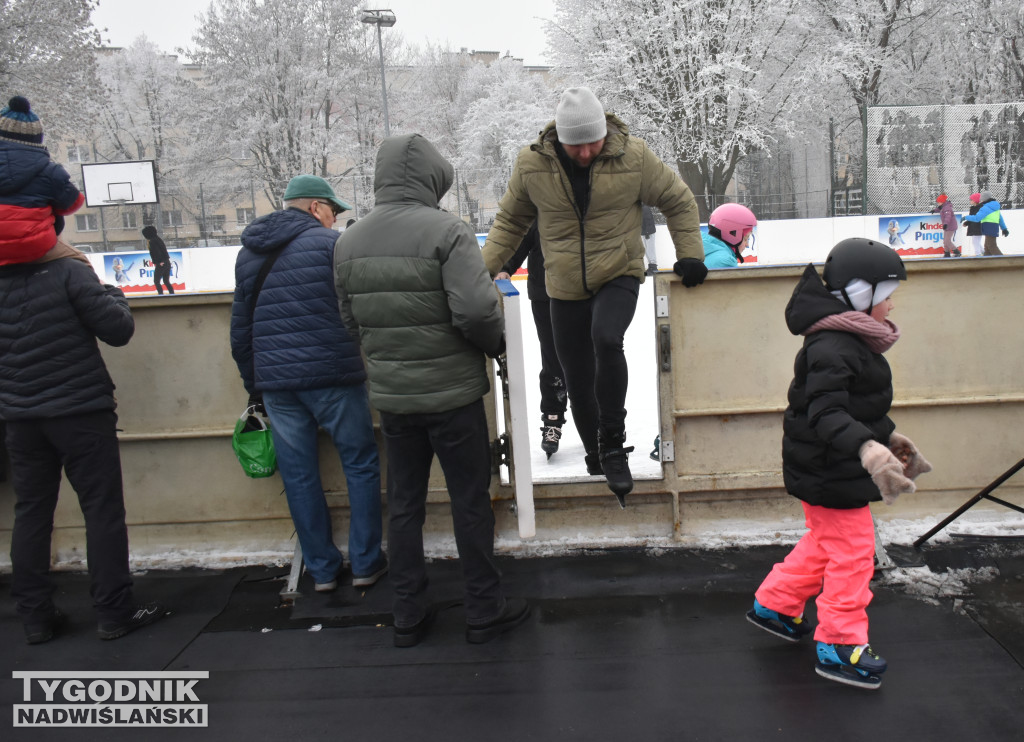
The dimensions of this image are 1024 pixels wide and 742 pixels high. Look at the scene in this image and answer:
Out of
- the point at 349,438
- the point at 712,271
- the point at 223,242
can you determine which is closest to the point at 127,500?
the point at 349,438

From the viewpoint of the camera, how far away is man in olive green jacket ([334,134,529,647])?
3.03 m

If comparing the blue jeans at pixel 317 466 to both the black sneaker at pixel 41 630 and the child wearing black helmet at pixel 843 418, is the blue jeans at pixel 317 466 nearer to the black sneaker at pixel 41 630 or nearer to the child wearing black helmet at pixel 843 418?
the black sneaker at pixel 41 630

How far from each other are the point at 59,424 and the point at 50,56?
30075 mm

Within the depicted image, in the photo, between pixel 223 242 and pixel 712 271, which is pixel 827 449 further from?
pixel 223 242

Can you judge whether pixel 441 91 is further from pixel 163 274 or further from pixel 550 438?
pixel 550 438

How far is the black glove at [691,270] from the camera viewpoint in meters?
3.76

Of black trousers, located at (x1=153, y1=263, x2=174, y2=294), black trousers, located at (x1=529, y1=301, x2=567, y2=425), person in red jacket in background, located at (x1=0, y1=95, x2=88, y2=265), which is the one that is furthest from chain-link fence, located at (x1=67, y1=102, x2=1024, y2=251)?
person in red jacket in background, located at (x1=0, y1=95, x2=88, y2=265)

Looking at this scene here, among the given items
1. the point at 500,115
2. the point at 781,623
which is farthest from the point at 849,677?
the point at 500,115

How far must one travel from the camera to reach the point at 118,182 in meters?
24.9

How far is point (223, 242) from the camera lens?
74.8ft

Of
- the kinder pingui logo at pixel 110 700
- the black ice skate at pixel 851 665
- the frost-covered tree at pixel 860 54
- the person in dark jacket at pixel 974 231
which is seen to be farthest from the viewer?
the frost-covered tree at pixel 860 54

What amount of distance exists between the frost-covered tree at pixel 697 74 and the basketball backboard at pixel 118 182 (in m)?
14.9

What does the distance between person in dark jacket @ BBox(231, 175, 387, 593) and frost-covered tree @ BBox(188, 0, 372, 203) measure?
32680 mm

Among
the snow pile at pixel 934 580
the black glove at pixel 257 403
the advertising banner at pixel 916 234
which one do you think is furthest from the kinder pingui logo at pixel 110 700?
the advertising banner at pixel 916 234
